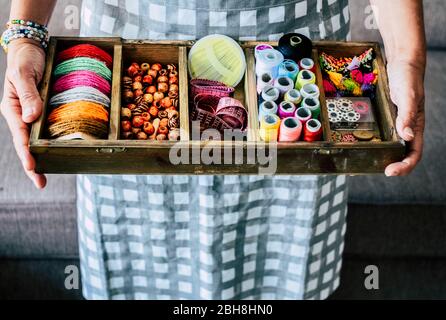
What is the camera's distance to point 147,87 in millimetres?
961

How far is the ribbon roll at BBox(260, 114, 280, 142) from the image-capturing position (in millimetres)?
864

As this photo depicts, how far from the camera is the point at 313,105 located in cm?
91

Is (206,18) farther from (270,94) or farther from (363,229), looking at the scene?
(363,229)

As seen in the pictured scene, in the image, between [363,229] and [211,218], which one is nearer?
[211,218]

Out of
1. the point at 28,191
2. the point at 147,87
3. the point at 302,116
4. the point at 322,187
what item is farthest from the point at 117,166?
the point at 28,191

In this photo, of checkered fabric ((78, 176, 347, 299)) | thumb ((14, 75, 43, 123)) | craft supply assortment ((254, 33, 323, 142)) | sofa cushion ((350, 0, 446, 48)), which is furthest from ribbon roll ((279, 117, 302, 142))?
sofa cushion ((350, 0, 446, 48))

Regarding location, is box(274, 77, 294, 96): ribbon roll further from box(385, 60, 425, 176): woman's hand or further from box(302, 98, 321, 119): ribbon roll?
box(385, 60, 425, 176): woman's hand

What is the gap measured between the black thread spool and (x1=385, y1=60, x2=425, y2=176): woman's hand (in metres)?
0.13

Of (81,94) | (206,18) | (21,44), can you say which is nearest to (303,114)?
(206,18)

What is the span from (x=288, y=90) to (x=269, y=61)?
0.17ft

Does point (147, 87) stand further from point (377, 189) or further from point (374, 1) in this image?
point (377, 189)

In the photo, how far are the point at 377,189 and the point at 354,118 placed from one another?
59 centimetres

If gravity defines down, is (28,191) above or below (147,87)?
below

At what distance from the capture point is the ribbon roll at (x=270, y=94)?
913 millimetres
